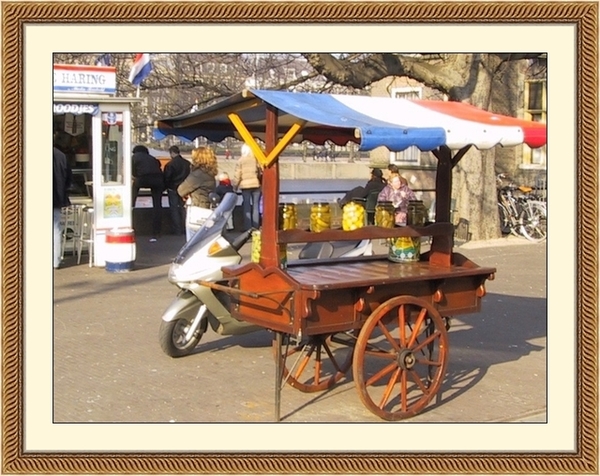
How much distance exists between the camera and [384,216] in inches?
284

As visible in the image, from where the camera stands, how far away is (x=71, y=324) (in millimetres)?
10047

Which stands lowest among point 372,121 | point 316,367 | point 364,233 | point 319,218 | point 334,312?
point 316,367

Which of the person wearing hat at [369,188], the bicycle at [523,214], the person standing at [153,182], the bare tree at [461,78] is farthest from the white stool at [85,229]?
the bicycle at [523,214]

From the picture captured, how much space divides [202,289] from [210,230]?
0.53 metres

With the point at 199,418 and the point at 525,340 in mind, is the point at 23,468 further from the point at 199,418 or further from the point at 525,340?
the point at 525,340

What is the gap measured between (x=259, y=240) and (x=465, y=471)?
8.49 feet

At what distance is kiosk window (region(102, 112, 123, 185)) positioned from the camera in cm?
1433

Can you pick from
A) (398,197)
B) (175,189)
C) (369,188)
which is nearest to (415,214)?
(398,197)

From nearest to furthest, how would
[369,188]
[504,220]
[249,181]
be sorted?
[369,188]
[249,181]
[504,220]

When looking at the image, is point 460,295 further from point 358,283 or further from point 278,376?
point 278,376

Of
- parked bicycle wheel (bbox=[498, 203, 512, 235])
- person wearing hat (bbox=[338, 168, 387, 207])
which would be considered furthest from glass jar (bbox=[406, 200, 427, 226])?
parked bicycle wheel (bbox=[498, 203, 512, 235])

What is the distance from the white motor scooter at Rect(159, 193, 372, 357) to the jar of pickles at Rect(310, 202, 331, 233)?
44.7 inches

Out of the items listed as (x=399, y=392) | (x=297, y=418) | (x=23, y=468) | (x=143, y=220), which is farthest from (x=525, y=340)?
(x=143, y=220)

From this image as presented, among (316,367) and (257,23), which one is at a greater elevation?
(257,23)
